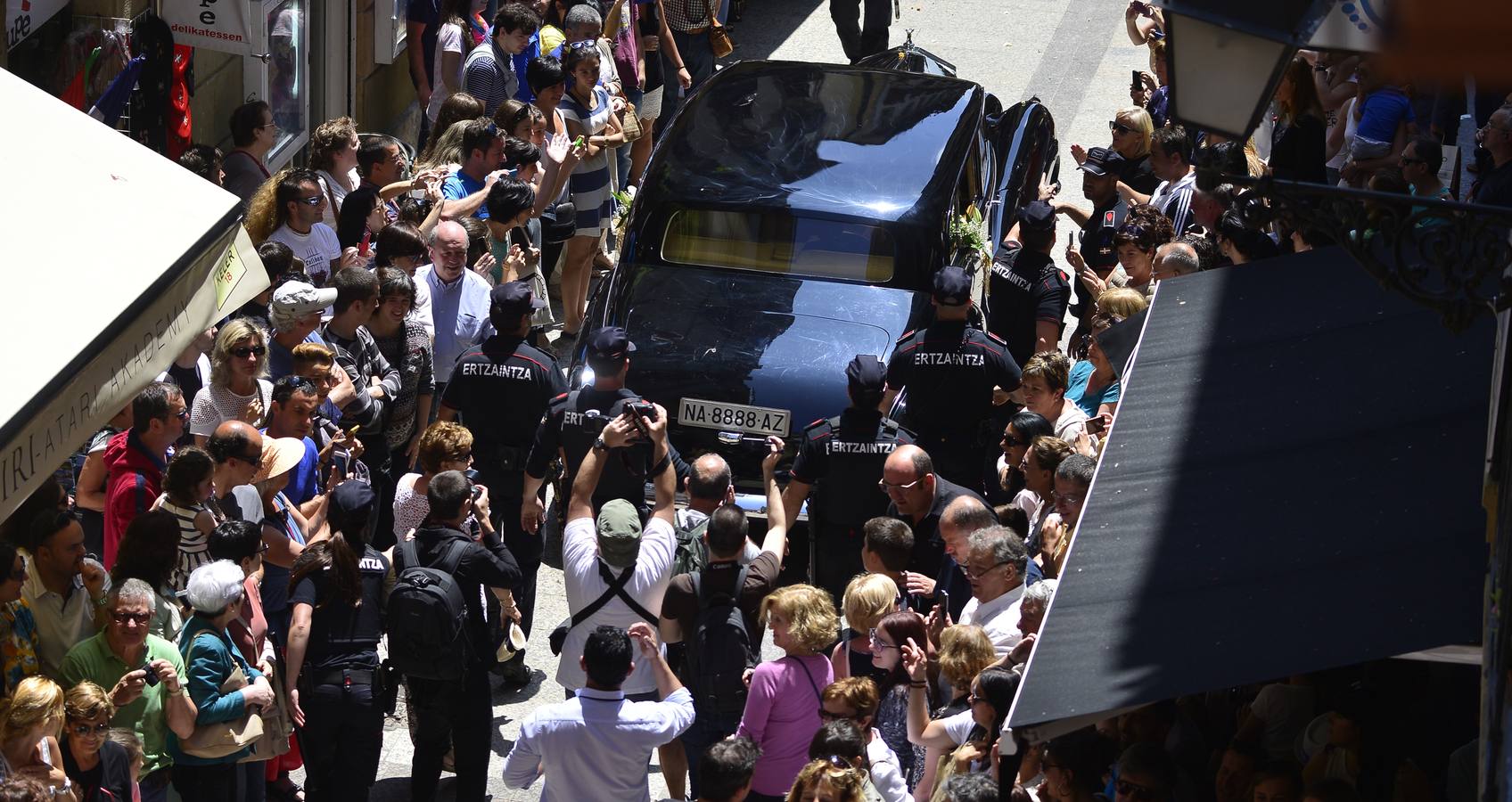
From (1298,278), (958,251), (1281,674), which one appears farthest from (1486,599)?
(958,251)

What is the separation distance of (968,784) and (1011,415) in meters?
3.81

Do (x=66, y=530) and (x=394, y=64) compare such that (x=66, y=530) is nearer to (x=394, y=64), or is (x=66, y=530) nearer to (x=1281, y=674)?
(x=1281, y=674)

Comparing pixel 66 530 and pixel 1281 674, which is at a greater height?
pixel 1281 674

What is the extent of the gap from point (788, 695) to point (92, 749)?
2448mm

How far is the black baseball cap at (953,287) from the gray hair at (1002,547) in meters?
2.27

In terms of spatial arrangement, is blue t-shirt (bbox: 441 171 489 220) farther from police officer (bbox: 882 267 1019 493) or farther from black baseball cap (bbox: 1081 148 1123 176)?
black baseball cap (bbox: 1081 148 1123 176)

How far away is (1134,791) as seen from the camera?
19.3 ft

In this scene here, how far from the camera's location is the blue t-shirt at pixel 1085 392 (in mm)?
8867

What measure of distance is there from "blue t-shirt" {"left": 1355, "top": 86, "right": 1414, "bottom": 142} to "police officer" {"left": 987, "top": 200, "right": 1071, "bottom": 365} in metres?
3.19

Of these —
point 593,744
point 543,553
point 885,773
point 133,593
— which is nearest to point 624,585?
point 593,744

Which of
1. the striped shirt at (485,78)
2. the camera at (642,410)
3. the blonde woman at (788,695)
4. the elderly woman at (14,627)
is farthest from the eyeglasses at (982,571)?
the striped shirt at (485,78)

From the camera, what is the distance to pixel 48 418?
17.7ft

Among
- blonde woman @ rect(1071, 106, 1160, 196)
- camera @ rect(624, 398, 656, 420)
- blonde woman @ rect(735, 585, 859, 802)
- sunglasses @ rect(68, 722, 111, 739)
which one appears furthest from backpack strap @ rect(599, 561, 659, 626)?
blonde woman @ rect(1071, 106, 1160, 196)

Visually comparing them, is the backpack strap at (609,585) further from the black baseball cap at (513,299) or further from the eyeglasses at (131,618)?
the black baseball cap at (513,299)
